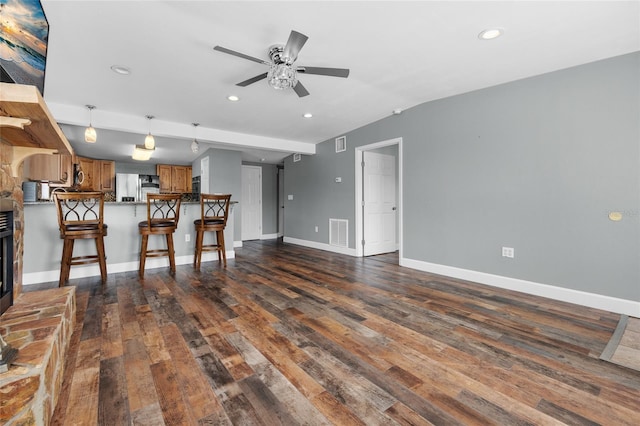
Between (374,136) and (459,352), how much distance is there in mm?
3696

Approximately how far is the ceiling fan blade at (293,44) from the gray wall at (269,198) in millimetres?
5611

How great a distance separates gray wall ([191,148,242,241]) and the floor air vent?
2245mm

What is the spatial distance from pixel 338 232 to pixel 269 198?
2.97 metres

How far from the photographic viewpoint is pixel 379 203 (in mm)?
5480

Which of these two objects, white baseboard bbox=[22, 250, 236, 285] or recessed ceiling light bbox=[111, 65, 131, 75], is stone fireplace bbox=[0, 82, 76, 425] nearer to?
recessed ceiling light bbox=[111, 65, 131, 75]

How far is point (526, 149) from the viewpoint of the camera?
3104 mm

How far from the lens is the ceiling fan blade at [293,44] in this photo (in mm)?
1991

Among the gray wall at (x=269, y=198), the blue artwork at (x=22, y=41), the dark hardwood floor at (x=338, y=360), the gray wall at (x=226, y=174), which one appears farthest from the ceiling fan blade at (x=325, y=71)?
the gray wall at (x=269, y=198)

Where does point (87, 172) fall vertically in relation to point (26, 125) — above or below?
above

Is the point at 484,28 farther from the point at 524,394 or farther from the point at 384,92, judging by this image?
the point at 524,394

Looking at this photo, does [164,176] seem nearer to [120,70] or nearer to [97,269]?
[97,269]

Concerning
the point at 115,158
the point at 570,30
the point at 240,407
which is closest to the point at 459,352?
the point at 240,407

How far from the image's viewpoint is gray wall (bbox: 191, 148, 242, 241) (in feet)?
20.4

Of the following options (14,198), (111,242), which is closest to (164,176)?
(111,242)
